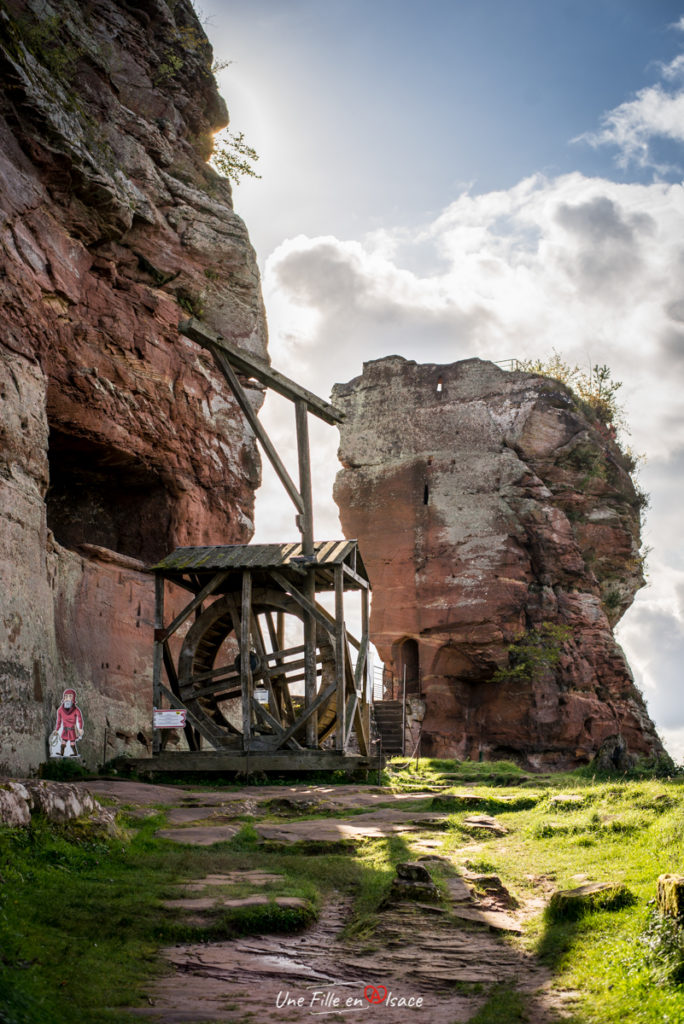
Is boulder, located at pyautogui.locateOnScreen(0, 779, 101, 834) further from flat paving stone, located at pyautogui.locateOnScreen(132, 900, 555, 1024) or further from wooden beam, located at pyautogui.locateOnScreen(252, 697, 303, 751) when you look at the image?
wooden beam, located at pyautogui.locateOnScreen(252, 697, 303, 751)

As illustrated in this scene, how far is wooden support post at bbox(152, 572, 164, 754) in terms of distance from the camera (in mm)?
15438

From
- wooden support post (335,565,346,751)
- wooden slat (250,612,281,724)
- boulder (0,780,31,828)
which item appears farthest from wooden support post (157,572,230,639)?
boulder (0,780,31,828)

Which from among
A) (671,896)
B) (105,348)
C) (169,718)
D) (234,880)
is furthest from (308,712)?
(671,896)

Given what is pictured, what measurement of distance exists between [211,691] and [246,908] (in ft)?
36.3

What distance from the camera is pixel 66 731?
13.2 metres

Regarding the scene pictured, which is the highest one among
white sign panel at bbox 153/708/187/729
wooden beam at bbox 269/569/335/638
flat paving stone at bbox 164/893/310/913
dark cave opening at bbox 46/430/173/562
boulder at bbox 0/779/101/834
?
dark cave opening at bbox 46/430/173/562

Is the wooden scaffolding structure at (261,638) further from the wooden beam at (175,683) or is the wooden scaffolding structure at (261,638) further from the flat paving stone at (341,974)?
the flat paving stone at (341,974)

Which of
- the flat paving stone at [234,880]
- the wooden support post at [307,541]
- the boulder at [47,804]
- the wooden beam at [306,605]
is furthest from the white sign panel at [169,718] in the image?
the flat paving stone at [234,880]

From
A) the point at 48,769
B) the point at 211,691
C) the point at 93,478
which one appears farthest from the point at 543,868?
the point at 93,478

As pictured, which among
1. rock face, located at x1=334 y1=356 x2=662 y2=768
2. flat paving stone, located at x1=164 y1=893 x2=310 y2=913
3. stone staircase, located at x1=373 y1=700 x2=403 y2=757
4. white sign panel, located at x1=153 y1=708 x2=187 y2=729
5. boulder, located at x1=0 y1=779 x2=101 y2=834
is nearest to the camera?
flat paving stone, located at x1=164 y1=893 x2=310 y2=913

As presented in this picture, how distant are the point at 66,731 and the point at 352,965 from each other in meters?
8.99

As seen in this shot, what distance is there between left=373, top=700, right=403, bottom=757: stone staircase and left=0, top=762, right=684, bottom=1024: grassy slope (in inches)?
644

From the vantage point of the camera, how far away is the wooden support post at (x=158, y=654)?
15438mm

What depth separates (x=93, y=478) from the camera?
19312 mm
